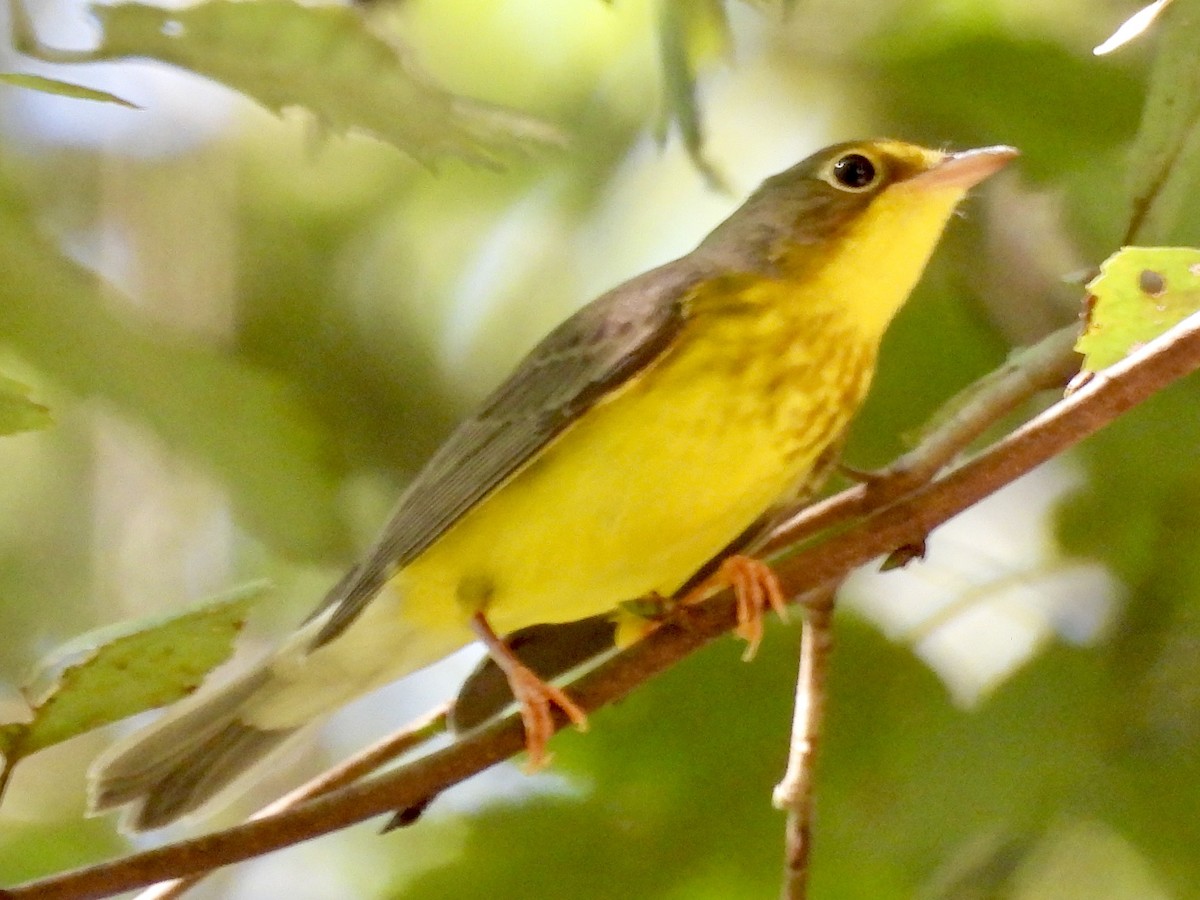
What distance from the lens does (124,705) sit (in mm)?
945

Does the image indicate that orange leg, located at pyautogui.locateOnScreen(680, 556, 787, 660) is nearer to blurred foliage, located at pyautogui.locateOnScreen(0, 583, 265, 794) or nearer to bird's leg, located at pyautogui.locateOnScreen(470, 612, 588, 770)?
bird's leg, located at pyautogui.locateOnScreen(470, 612, 588, 770)

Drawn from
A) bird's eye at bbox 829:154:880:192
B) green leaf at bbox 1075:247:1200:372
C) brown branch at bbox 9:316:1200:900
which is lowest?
brown branch at bbox 9:316:1200:900

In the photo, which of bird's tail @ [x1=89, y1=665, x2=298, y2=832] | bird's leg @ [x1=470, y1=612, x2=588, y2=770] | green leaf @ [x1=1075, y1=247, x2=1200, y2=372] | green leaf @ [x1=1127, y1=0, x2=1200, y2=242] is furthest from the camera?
bird's tail @ [x1=89, y1=665, x2=298, y2=832]

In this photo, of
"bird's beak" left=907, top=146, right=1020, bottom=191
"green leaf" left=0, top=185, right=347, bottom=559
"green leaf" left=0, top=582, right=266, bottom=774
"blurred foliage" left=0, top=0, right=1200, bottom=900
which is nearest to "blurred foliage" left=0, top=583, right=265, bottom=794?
"green leaf" left=0, top=582, right=266, bottom=774

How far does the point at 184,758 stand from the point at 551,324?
1074 mm

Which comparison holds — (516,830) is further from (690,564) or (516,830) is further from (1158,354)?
(1158,354)

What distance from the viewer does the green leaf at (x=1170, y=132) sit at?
110 centimetres

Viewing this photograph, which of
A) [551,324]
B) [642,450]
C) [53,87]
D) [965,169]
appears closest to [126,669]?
[53,87]

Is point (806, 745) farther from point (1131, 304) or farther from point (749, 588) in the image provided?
point (1131, 304)

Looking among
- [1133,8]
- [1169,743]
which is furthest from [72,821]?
[1133,8]

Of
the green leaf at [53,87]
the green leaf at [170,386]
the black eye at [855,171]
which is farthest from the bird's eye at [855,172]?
the green leaf at [53,87]

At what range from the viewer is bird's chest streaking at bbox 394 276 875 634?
1.48 meters

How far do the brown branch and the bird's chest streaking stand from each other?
0.30m

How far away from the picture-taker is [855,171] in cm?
166
